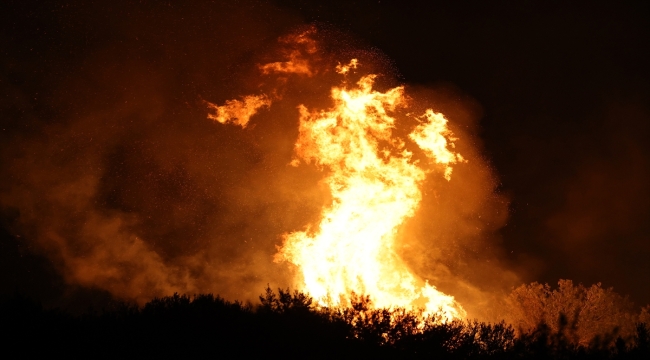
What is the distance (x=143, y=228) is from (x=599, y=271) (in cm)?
2652

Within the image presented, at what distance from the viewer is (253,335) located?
346 inches

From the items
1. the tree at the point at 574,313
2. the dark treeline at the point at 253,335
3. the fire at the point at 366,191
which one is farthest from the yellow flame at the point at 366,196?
the dark treeline at the point at 253,335

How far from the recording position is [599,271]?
94.7 ft

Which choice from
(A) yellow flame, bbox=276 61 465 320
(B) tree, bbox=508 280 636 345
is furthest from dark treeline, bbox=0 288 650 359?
(B) tree, bbox=508 280 636 345

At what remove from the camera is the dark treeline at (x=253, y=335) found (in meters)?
7.66

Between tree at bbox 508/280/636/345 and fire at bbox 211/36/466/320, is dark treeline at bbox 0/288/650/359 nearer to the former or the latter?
fire at bbox 211/36/466/320

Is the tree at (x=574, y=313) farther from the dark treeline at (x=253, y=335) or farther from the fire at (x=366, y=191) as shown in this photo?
the dark treeline at (x=253, y=335)

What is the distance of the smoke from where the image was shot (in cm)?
2103

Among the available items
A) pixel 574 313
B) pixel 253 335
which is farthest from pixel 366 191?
pixel 253 335

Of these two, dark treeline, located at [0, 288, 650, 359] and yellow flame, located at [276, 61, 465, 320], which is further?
yellow flame, located at [276, 61, 465, 320]

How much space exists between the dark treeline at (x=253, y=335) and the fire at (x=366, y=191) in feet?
19.0

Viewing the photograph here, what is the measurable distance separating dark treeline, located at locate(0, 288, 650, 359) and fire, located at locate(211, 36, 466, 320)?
5787 mm

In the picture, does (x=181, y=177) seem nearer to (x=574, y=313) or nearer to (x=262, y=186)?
(x=262, y=186)

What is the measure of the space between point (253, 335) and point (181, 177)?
1581 cm
